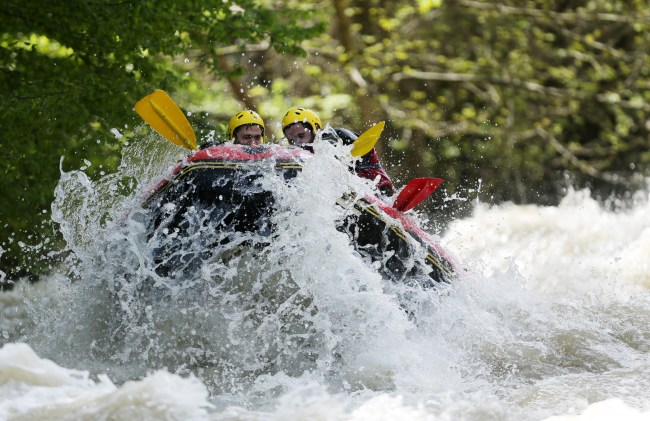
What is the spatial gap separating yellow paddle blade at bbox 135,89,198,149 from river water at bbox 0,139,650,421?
486 millimetres

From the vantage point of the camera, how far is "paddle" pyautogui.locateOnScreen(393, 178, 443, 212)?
6.18 meters

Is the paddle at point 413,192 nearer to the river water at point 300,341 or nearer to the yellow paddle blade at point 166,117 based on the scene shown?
the river water at point 300,341

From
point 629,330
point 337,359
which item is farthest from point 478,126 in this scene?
point 337,359

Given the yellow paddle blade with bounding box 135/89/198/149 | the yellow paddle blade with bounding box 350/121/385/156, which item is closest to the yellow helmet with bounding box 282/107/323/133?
the yellow paddle blade with bounding box 350/121/385/156

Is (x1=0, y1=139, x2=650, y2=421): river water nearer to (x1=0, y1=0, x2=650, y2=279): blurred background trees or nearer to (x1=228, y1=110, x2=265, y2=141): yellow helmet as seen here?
(x1=228, y1=110, x2=265, y2=141): yellow helmet

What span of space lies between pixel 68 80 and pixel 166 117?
6.18 feet

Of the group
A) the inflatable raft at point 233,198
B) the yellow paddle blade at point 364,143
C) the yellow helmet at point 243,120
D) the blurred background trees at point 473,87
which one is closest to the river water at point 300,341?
the inflatable raft at point 233,198

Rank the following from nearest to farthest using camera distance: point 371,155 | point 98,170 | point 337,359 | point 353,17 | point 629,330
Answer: point 337,359, point 629,330, point 371,155, point 98,170, point 353,17

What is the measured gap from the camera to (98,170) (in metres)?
8.23

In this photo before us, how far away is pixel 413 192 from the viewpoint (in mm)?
6219

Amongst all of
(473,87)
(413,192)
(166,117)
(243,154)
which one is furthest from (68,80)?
(473,87)

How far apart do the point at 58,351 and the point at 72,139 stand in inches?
104

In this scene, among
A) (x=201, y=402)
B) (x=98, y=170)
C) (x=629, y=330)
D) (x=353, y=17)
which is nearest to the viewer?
(x=201, y=402)

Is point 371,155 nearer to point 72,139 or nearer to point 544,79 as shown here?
point 72,139
